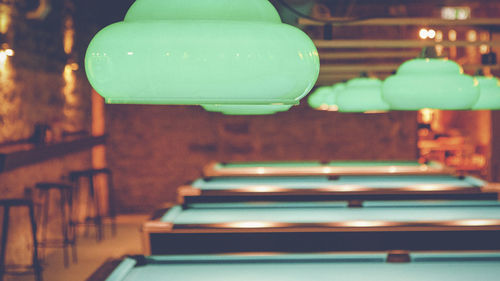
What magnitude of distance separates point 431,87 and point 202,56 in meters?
1.03

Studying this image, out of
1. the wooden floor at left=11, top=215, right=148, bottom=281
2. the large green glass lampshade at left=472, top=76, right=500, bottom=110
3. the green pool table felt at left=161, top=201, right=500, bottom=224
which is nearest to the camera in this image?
the large green glass lampshade at left=472, top=76, right=500, bottom=110

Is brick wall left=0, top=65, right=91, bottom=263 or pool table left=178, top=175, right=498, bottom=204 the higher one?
brick wall left=0, top=65, right=91, bottom=263

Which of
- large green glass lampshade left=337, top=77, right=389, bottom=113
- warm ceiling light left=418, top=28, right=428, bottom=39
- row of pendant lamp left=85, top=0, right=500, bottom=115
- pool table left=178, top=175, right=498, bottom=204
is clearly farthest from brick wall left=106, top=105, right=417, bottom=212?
row of pendant lamp left=85, top=0, right=500, bottom=115

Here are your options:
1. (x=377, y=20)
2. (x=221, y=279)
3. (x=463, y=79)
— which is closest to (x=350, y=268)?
(x=221, y=279)

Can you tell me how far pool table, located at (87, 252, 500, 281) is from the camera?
2.66m

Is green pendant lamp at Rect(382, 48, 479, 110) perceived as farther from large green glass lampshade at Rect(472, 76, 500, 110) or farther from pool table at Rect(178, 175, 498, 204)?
pool table at Rect(178, 175, 498, 204)

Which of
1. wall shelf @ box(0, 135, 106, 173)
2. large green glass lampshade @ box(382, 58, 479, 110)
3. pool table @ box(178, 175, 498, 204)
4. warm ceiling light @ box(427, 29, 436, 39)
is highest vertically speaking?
warm ceiling light @ box(427, 29, 436, 39)

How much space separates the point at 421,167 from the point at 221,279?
4.44 metres

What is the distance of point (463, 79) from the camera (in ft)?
5.55

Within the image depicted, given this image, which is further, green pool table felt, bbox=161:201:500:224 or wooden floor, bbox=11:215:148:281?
wooden floor, bbox=11:215:148:281

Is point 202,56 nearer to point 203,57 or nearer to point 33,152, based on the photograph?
point 203,57

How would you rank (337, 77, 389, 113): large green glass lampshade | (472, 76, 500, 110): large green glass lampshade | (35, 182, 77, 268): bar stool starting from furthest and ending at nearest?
(35, 182, 77, 268): bar stool
(337, 77, 389, 113): large green glass lampshade
(472, 76, 500, 110): large green glass lampshade

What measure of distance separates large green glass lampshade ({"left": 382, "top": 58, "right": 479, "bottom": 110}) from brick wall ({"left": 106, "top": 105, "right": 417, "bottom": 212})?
A: 294 inches

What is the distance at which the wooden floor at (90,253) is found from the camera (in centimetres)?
573
